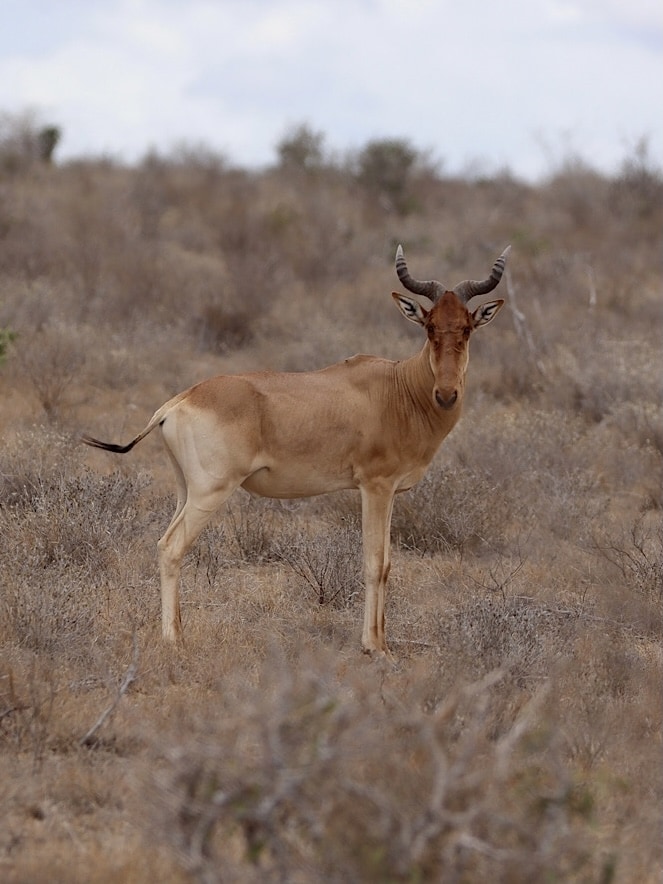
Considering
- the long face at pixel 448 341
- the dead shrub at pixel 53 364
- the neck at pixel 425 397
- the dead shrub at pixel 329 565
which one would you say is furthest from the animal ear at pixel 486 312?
the dead shrub at pixel 53 364

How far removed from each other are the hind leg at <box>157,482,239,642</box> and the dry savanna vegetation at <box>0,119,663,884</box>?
4.6 inches

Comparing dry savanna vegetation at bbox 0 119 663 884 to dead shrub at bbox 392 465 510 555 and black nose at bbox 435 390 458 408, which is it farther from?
black nose at bbox 435 390 458 408

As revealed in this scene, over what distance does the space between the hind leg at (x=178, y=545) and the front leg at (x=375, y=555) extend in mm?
843

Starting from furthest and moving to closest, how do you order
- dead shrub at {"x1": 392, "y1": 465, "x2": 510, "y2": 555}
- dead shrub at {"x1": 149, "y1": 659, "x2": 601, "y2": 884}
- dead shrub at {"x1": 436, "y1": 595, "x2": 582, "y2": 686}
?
1. dead shrub at {"x1": 392, "y1": 465, "x2": 510, "y2": 555}
2. dead shrub at {"x1": 436, "y1": 595, "x2": 582, "y2": 686}
3. dead shrub at {"x1": 149, "y1": 659, "x2": 601, "y2": 884}

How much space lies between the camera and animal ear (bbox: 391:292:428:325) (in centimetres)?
683

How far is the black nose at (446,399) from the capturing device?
6.52 metres

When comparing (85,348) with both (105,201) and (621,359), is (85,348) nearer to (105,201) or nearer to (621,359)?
(621,359)

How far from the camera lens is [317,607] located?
24.1 feet

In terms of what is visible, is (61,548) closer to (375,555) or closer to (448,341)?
(375,555)

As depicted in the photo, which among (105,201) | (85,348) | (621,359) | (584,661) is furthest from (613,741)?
(105,201)

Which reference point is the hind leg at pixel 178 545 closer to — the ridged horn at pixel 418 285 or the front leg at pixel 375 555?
the front leg at pixel 375 555

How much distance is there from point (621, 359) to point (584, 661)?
7063 millimetres

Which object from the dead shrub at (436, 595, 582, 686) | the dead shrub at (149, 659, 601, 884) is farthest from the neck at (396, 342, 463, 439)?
the dead shrub at (149, 659, 601, 884)

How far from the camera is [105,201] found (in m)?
24.4
